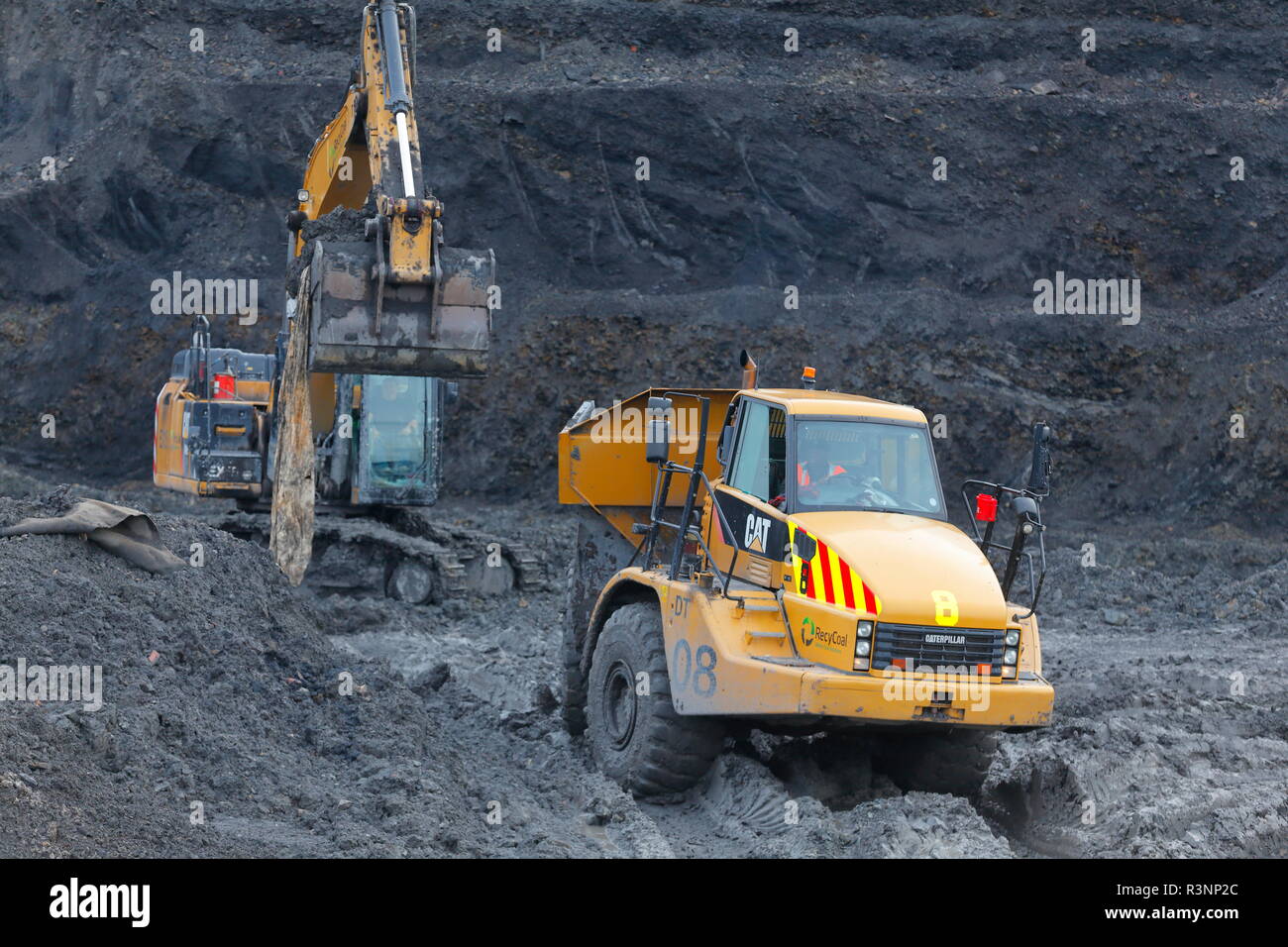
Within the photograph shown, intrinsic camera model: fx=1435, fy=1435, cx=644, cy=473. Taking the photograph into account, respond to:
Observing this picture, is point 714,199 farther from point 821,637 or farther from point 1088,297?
point 821,637

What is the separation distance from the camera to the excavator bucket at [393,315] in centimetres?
945

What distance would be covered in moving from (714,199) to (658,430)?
16854 millimetres

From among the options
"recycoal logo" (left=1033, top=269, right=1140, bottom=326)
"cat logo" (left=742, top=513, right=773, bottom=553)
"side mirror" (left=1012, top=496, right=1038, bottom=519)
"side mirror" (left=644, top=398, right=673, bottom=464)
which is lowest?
"cat logo" (left=742, top=513, right=773, bottom=553)

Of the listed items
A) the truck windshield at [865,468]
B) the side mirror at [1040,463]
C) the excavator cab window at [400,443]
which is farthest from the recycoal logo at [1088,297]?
the side mirror at [1040,463]

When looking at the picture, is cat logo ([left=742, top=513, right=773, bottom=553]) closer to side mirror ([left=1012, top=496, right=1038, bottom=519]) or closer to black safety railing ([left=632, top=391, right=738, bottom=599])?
black safety railing ([left=632, top=391, right=738, bottom=599])

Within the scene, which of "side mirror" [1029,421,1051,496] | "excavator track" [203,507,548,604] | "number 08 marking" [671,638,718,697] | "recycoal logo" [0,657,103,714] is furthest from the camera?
"excavator track" [203,507,548,604]

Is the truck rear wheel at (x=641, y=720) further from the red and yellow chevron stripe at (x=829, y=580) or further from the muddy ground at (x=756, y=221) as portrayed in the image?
the muddy ground at (x=756, y=221)

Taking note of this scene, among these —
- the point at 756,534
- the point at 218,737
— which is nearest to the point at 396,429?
the point at 218,737

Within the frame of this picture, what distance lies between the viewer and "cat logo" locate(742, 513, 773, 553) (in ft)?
25.5

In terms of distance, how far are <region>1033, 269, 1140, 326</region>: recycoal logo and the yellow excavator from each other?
1162 centimetres

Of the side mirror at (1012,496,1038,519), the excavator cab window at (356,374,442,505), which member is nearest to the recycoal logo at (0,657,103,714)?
the side mirror at (1012,496,1038,519)

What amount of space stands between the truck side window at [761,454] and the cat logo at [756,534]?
147 mm
